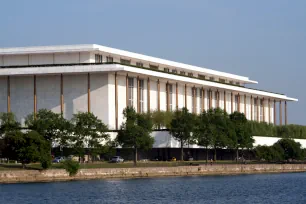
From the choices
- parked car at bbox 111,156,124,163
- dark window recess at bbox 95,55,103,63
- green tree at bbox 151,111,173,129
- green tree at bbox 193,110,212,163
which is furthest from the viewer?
dark window recess at bbox 95,55,103,63

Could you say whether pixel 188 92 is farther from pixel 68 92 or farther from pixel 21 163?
pixel 21 163

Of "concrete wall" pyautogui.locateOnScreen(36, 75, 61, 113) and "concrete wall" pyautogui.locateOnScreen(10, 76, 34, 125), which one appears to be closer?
"concrete wall" pyautogui.locateOnScreen(36, 75, 61, 113)

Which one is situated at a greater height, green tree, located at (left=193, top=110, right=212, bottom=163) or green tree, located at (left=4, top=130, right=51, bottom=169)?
green tree, located at (left=193, top=110, right=212, bottom=163)

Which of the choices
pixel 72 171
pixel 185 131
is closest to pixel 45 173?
pixel 72 171

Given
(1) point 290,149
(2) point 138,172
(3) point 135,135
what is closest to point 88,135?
(3) point 135,135

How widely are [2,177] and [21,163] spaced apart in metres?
7.72

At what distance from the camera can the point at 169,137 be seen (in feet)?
346

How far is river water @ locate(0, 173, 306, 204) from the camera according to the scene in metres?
59.5

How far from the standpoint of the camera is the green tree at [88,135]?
288 ft

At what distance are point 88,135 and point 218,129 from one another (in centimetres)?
2152

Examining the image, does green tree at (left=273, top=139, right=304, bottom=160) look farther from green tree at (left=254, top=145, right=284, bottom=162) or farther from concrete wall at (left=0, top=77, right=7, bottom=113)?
concrete wall at (left=0, top=77, right=7, bottom=113)

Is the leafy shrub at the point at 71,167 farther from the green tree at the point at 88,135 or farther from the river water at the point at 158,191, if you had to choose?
→ the green tree at the point at 88,135

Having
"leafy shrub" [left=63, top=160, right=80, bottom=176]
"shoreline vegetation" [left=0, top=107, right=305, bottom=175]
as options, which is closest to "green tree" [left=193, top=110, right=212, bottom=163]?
"shoreline vegetation" [left=0, top=107, right=305, bottom=175]

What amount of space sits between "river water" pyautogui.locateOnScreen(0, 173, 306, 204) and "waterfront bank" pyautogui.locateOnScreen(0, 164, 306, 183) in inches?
89.0
